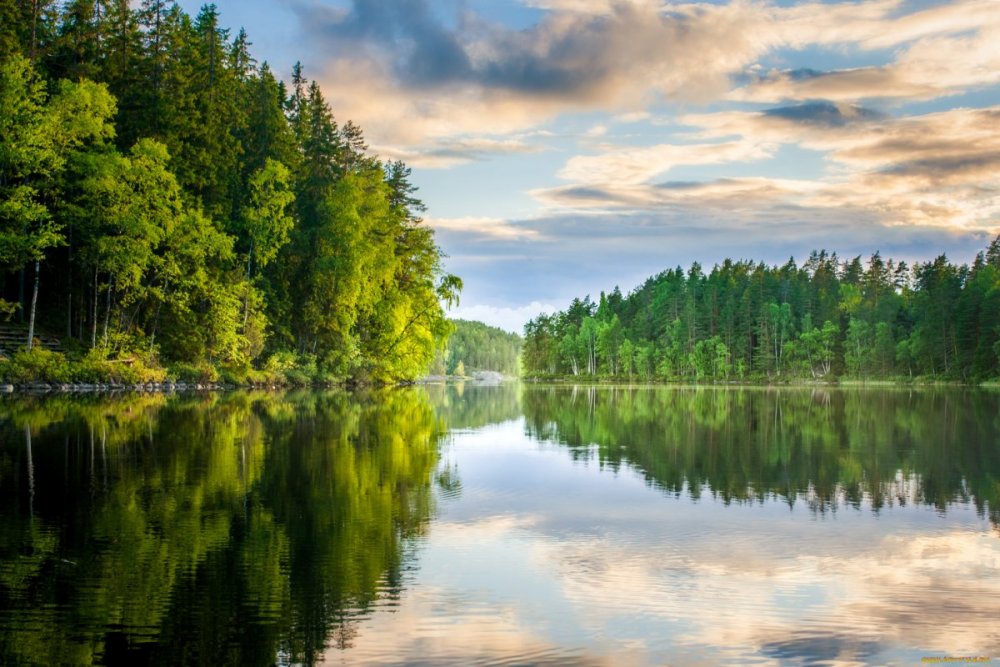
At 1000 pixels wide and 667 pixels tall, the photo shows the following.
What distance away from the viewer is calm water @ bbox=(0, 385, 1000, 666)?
23.7 ft

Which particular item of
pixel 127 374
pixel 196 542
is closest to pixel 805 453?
pixel 196 542

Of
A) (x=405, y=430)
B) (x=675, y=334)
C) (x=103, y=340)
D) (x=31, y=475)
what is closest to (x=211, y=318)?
Answer: (x=103, y=340)

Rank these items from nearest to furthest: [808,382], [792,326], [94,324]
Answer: [94,324]
[808,382]
[792,326]

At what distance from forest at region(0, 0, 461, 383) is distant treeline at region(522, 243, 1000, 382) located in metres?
77.7

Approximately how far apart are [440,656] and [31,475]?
1212 centimetres

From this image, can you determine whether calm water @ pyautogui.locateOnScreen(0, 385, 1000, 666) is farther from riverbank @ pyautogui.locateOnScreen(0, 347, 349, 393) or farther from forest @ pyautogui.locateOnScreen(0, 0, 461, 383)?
forest @ pyautogui.locateOnScreen(0, 0, 461, 383)

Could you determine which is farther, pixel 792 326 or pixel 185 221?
pixel 792 326

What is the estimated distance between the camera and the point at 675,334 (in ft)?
501

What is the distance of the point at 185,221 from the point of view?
5288 centimetres

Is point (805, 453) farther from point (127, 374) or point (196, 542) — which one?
point (127, 374)

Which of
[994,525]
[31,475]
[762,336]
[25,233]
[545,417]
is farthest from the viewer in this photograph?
[762,336]

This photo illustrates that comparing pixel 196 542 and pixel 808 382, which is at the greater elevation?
pixel 808 382

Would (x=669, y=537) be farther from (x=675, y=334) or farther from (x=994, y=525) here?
(x=675, y=334)

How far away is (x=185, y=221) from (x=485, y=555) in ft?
158
